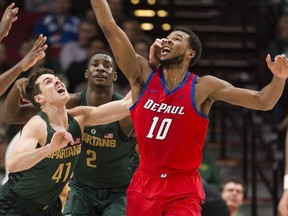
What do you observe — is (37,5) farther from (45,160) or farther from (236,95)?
(236,95)

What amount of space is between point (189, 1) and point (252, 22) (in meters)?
1.04

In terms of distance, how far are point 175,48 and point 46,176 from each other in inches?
55.6

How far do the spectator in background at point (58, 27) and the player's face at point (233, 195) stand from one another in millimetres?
3830

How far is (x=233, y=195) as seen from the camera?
10.9 meters

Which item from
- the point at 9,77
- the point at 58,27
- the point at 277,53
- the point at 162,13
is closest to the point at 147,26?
the point at 162,13

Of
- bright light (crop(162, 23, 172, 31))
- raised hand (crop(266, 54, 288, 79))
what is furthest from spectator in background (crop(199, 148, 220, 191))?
raised hand (crop(266, 54, 288, 79))

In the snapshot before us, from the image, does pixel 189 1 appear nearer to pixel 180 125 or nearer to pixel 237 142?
pixel 237 142

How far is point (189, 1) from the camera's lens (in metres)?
16.1

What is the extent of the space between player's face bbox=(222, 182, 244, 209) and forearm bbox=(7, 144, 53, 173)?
3.68 m

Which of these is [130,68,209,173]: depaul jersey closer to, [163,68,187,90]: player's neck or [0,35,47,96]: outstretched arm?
[163,68,187,90]: player's neck

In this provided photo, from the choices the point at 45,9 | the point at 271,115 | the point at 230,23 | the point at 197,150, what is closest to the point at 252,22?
the point at 230,23

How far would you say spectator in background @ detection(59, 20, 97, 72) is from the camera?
1345 cm

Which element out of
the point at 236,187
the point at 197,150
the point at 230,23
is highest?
→ the point at 230,23

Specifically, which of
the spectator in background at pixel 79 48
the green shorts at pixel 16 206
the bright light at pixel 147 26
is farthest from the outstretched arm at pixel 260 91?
the bright light at pixel 147 26
